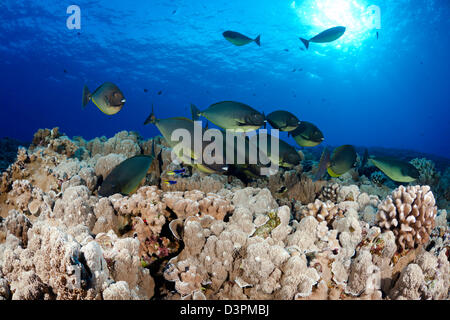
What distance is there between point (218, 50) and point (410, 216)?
134ft

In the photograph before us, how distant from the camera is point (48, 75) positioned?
166ft

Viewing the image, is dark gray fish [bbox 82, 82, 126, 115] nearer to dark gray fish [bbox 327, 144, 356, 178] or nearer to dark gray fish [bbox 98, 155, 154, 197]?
dark gray fish [bbox 98, 155, 154, 197]

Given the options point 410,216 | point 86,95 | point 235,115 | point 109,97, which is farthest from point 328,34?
point 86,95

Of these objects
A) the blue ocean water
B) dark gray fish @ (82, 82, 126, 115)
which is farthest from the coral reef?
the blue ocean water

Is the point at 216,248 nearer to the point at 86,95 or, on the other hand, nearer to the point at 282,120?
the point at 282,120

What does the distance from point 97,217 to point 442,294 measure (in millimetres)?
3368

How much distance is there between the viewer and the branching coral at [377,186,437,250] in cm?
253

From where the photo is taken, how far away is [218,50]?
38719 mm

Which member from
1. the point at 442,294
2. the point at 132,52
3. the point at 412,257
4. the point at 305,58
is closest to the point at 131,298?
the point at 442,294

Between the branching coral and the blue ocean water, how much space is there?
36.5 ft

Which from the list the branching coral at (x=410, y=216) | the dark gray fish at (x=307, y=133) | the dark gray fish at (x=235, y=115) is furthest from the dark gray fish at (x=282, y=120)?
the branching coral at (x=410, y=216)
